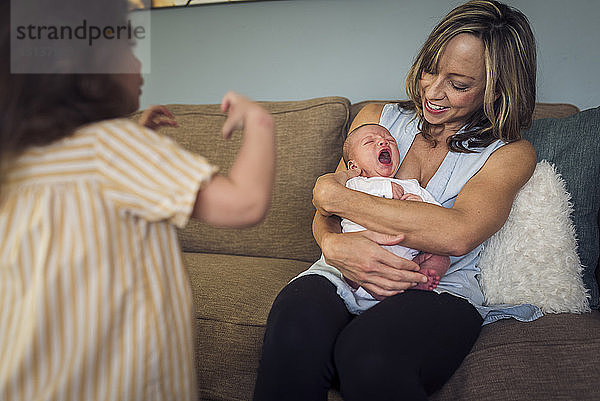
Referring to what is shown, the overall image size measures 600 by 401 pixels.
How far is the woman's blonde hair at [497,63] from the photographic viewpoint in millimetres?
1447

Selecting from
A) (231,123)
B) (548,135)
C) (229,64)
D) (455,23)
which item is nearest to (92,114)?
(231,123)

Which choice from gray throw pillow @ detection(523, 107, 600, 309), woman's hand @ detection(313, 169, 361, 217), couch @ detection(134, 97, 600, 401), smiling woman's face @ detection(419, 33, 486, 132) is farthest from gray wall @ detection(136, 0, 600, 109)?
woman's hand @ detection(313, 169, 361, 217)

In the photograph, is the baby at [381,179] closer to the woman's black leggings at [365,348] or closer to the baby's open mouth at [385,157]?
the baby's open mouth at [385,157]

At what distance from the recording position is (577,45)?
2061mm

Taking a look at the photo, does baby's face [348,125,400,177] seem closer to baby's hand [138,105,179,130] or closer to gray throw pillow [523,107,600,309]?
gray throw pillow [523,107,600,309]

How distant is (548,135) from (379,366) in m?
0.92

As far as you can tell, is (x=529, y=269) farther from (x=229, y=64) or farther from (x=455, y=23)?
(x=229, y=64)

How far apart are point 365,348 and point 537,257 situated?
2.01ft

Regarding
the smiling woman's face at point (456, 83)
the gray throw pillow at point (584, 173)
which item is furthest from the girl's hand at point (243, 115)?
the gray throw pillow at point (584, 173)

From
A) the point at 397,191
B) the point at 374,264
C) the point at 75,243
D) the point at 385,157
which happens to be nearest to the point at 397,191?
the point at 397,191

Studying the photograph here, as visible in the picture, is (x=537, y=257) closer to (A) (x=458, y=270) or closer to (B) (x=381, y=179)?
(A) (x=458, y=270)

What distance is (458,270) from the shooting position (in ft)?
4.71

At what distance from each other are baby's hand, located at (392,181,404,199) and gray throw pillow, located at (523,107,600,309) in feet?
1.43

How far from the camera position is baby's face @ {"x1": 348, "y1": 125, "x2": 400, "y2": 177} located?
1486mm
